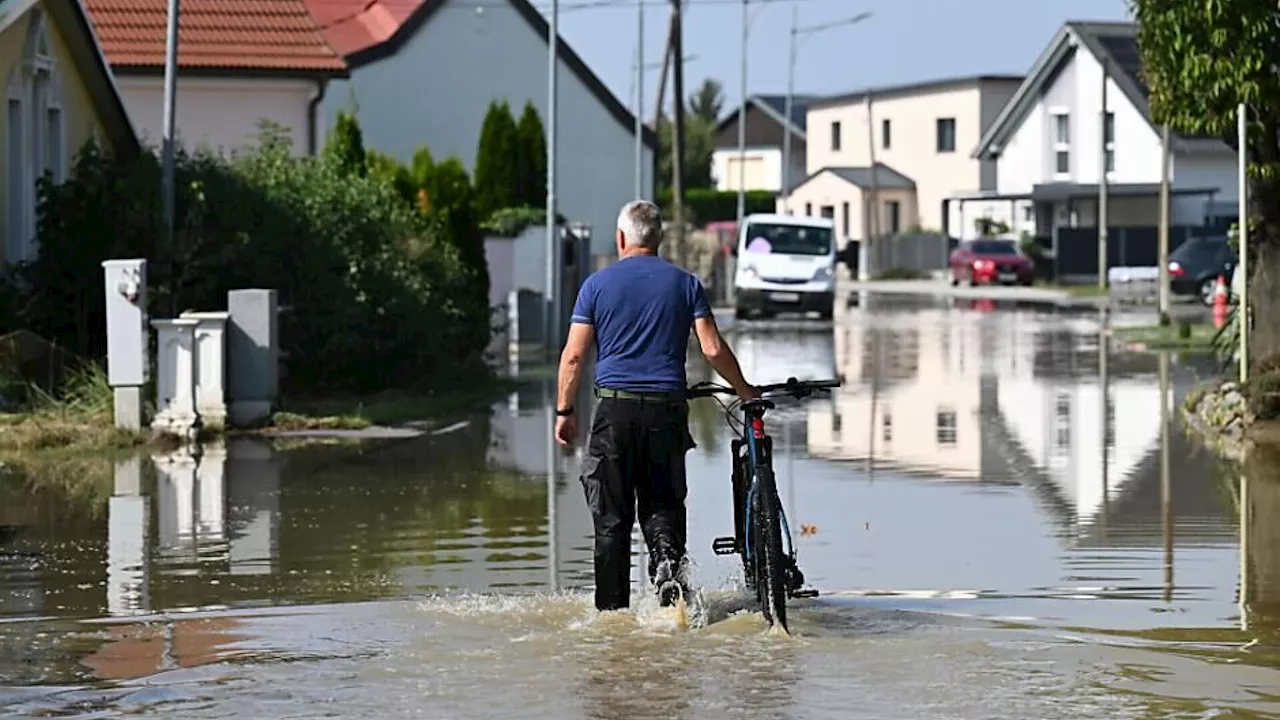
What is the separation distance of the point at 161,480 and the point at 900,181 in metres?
73.9

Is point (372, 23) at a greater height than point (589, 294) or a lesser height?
greater

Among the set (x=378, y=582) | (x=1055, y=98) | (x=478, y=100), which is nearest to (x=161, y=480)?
(x=378, y=582)

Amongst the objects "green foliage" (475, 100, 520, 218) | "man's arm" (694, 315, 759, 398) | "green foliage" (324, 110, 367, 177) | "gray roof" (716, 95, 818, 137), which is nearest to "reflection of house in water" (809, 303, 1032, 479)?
"green foliage" (324, 110, 367, 177)

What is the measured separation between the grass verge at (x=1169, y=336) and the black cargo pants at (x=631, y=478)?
23.5 m

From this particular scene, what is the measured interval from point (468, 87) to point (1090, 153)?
984 inches

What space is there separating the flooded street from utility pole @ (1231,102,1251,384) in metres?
0.95

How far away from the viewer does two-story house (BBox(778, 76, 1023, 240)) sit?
3329 inches

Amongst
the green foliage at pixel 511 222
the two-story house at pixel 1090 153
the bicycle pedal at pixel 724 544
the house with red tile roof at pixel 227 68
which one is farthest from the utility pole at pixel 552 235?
the two-story house at pixel 1090 153

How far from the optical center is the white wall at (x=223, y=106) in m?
35.8

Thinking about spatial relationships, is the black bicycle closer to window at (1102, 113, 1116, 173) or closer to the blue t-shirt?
the blue t-shirt

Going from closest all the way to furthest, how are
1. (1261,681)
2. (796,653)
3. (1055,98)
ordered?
(1261,681) < (796,653) < (1055,98)

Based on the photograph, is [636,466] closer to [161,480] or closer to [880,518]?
[880,518]

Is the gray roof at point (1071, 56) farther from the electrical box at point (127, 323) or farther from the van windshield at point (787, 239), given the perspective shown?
the electrical box at point (127, 323)

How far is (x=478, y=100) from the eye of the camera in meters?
52.9
